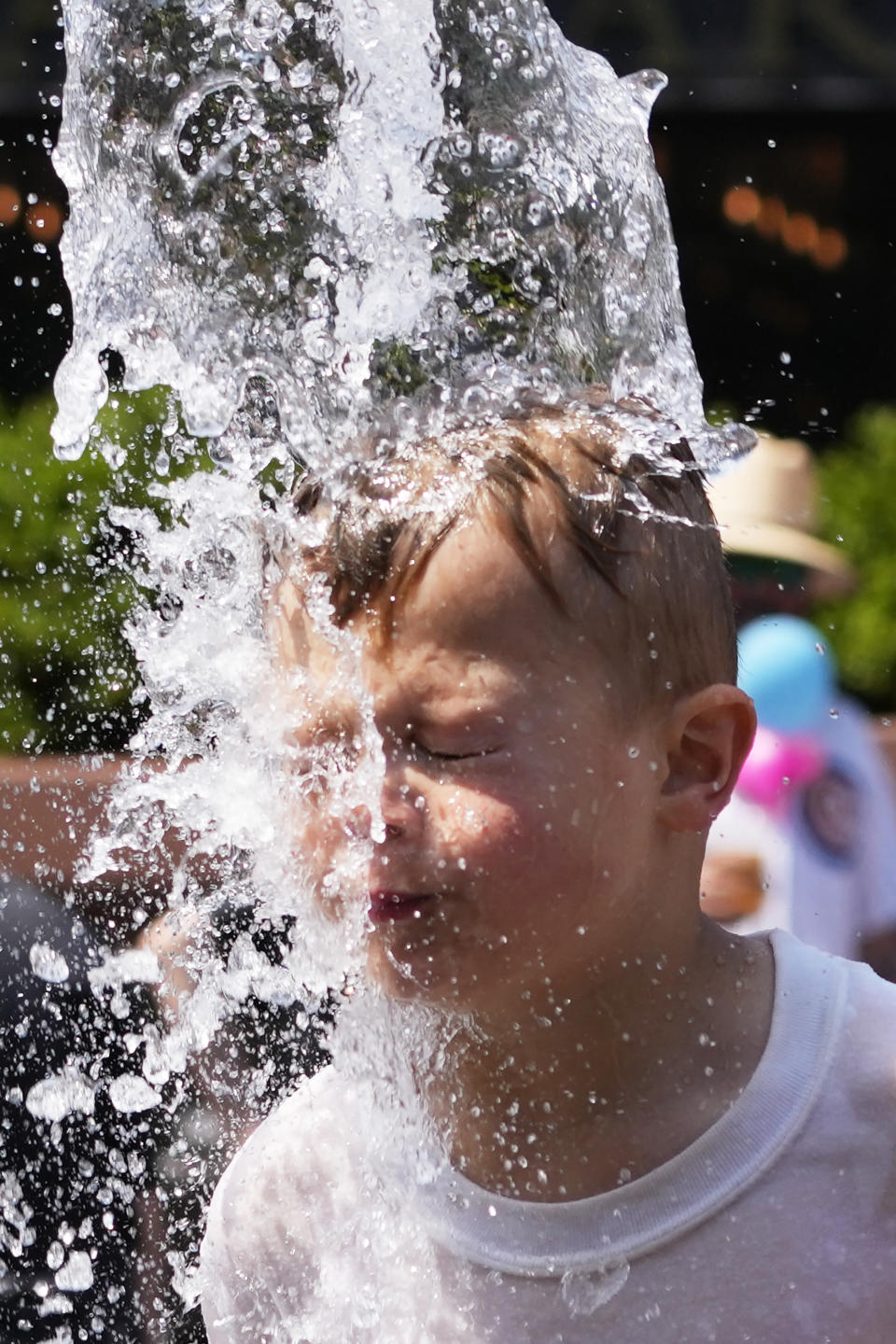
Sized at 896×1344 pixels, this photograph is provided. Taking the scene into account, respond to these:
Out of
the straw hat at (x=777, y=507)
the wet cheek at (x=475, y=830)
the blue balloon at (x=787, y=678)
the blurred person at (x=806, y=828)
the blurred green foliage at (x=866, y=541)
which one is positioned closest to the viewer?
the wet cheek at (x=475, y=830)

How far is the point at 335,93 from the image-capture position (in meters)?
2.02

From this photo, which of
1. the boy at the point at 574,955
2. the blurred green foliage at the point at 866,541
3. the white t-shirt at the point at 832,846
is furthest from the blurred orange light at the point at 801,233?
the boy at the point at 574,955

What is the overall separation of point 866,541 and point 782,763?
9.96 feet

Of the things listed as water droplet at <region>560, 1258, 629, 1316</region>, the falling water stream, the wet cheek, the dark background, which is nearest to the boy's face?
the wet cheek

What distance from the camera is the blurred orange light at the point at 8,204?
22.4 feet

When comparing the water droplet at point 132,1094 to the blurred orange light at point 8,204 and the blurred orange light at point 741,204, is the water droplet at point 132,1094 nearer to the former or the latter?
the blurred orange light at point 8,204

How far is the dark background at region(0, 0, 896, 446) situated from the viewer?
6.50m

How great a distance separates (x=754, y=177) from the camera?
6992mm

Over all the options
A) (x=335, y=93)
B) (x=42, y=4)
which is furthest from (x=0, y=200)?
(x=335, y=93)

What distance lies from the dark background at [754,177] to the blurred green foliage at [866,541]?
0.53ft

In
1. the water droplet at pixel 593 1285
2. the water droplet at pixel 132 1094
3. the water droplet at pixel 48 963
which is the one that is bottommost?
the water droplet at pixel 48 963

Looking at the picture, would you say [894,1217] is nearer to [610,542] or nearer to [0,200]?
[610,542]

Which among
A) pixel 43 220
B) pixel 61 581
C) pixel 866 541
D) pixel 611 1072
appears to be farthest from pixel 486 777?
pixel 43 220

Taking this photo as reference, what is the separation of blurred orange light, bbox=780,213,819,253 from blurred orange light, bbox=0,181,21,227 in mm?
3098
